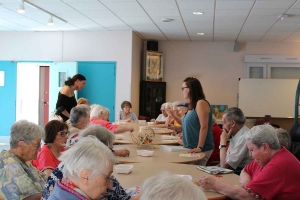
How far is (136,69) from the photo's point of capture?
33.2 feet

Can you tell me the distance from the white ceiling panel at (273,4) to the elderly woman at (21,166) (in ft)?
15.5

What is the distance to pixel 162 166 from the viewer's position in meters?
3.41

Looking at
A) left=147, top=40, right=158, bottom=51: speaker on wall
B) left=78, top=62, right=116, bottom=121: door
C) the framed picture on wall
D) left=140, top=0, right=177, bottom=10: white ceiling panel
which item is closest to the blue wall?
left=78, top=62, right=116, bottom=121: door

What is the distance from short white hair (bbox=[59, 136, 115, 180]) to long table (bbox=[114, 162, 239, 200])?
976 mm

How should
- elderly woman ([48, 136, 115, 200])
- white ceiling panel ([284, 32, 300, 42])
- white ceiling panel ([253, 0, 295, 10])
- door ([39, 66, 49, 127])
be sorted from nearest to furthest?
elderly woman ([48, 136, 115, 200]), white ceiling panel ([253, 0, 295, 10]), white ceiling panel ([284, 32, 300, 42]), door ([39, 66, 49, 127])

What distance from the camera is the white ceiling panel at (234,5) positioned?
618cm

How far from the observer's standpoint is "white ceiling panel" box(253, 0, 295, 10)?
610 cm

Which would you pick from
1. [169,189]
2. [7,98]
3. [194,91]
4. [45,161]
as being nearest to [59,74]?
[7,98]

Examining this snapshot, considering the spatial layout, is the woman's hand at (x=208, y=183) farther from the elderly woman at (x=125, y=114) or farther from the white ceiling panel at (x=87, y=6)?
the elderly woman at (x=125, y=114)

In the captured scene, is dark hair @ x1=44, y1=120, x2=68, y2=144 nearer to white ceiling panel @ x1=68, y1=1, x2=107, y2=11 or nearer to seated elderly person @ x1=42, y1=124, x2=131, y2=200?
seated elderly person @ x1=42, y1=124, x2=131, y2=200

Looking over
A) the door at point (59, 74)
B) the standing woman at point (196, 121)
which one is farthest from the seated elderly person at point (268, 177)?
the door at point (59, 74)

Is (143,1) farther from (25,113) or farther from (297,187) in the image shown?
(25,113)

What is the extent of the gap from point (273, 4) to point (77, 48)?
17.2 feet

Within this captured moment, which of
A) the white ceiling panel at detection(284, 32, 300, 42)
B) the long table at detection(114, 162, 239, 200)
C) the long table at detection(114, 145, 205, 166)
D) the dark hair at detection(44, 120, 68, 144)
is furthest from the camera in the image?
the white ceiling panel at detection(284, 32, 300, 42)
